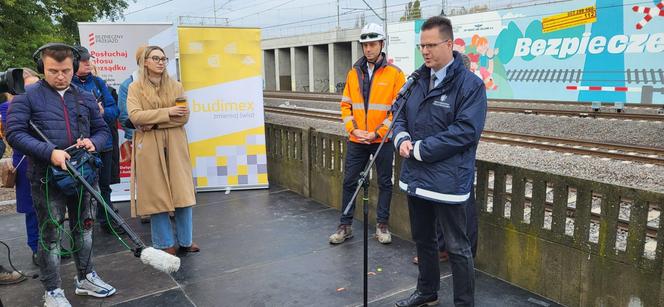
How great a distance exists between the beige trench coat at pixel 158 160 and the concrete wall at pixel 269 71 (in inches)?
1993

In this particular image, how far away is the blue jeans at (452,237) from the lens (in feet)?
10.2

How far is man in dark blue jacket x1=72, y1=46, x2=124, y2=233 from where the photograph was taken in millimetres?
4838

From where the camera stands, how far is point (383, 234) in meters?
4.84

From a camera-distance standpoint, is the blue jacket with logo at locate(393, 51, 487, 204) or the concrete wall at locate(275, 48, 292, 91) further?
the concrete wall at locate(275, 48, 292, 91)

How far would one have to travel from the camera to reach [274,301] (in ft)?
11.9

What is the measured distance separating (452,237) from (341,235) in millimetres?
1883

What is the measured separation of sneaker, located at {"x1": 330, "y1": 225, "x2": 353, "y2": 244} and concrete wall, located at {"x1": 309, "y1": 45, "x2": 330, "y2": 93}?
40907 millimetres

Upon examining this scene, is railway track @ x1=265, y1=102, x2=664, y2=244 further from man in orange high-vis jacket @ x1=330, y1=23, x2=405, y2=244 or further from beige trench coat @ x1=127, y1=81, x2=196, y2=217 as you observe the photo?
beige trench coat @ x1=127, y1=81, x2=196, y2=217

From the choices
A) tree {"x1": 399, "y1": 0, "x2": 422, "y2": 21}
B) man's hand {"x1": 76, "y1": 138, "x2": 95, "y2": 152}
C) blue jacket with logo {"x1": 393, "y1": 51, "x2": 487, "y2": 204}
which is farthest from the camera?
tree {"x1": 399, "y1": 0, "x2": 422, "y2": 21}

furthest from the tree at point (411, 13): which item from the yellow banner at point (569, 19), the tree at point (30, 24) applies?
the tree at point (30, 24)

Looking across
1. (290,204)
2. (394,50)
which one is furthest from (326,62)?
(290,204)

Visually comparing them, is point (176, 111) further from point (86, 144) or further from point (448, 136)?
point (448, 136)

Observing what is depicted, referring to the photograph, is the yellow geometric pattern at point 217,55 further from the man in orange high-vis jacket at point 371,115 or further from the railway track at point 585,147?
the railway track at point 585,147

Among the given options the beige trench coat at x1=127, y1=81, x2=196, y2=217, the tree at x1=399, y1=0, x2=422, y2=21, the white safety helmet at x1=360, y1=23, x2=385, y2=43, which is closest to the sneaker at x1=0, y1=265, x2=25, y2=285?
the beige trench coat at x1=127, y1=81, x2=196, y2=217
